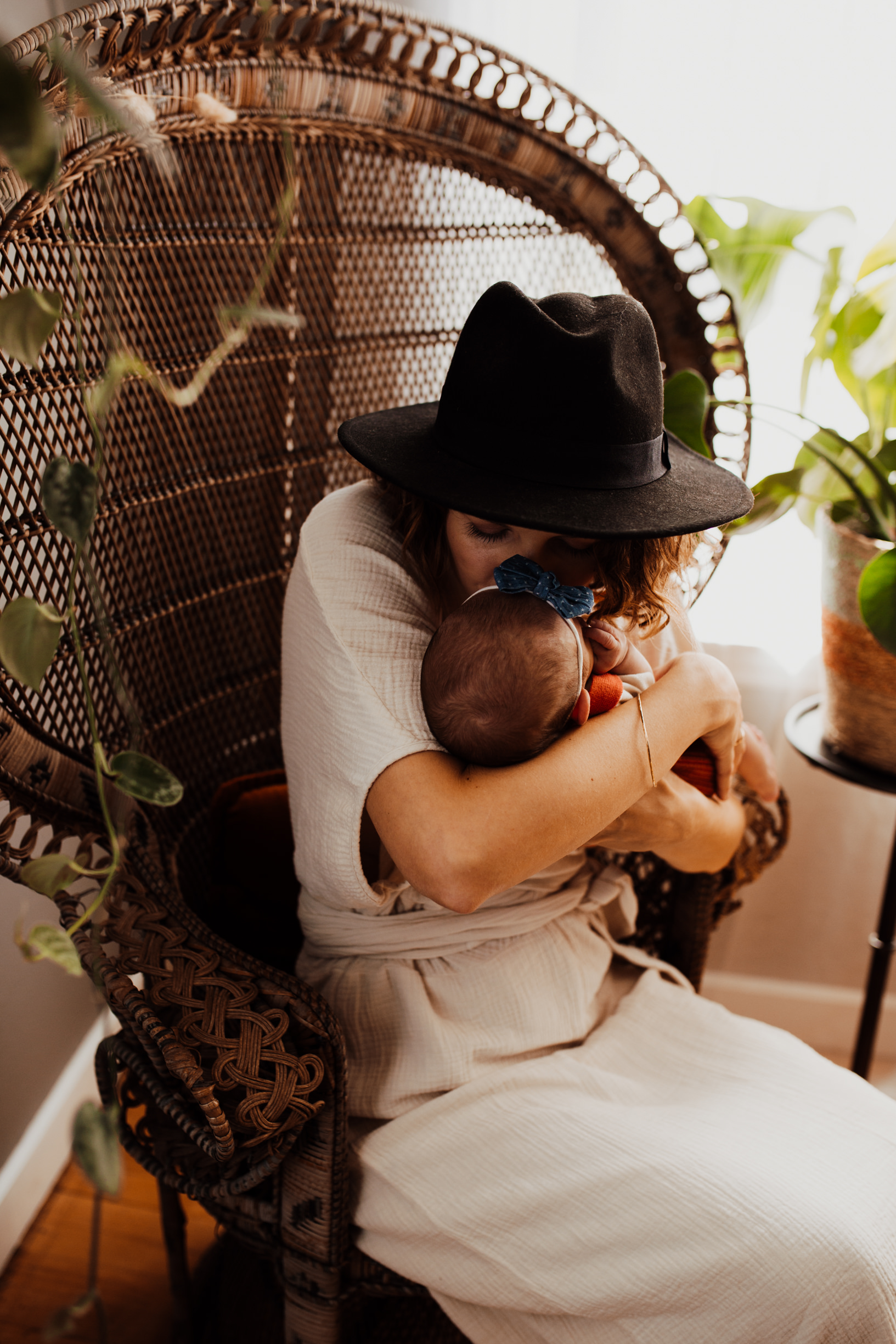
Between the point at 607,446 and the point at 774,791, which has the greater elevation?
the point at 607,446

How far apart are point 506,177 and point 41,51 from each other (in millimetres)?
638

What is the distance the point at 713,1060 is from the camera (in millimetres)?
1006

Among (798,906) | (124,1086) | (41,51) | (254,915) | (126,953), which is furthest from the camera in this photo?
(798,906)

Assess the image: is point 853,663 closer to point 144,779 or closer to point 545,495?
point 545,495

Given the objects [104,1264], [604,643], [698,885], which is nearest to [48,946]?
[604,643]

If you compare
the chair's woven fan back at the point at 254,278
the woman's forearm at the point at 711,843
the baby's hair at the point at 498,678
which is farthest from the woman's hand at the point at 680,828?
the chair's woven fan back at the point at 254,278

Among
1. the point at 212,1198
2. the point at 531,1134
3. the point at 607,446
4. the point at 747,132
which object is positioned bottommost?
the point at 212,1198

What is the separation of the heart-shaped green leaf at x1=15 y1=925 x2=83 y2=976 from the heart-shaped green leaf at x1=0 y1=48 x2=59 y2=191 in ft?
1.18

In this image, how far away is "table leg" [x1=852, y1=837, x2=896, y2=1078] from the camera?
4.69 feet

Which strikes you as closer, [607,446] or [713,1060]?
[607,446]

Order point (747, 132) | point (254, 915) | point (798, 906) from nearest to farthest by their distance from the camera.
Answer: point (254, 915) → point (747, 132) → point (798, 906)

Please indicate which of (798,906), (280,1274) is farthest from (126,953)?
(798,906)

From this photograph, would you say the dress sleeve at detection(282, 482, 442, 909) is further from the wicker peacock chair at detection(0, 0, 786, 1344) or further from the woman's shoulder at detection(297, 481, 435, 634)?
the wicker peacock chair at detection(0, 0, 786, 1344)

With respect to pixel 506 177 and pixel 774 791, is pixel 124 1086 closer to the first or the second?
pixel 774 791
